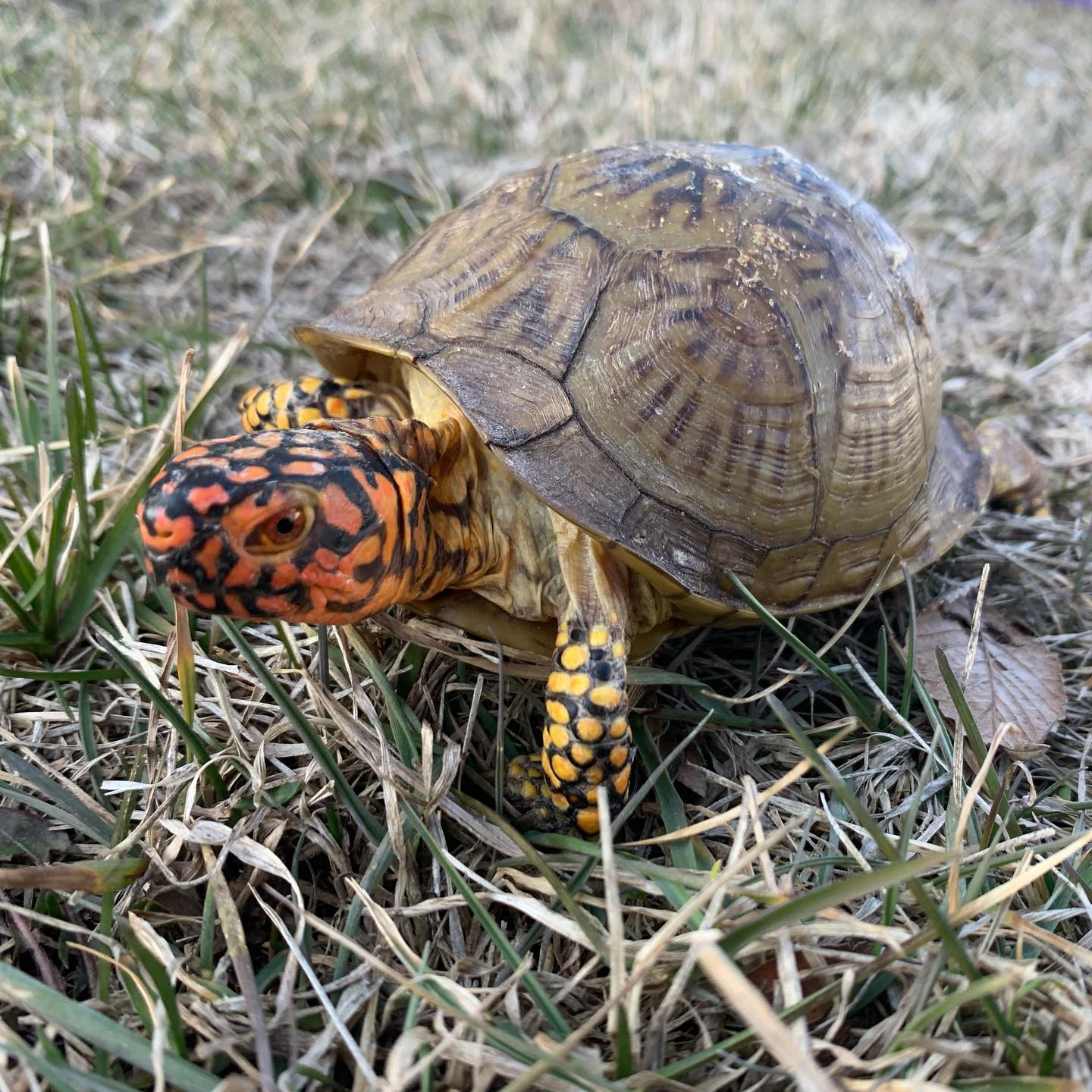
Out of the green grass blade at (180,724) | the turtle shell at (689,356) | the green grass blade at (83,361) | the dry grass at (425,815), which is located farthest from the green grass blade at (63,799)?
the turtle shell at (689,356)

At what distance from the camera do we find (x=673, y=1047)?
4.16ft

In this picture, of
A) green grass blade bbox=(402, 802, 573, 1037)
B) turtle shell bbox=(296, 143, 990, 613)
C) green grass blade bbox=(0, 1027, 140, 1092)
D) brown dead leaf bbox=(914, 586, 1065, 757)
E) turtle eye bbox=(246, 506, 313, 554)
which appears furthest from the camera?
brown dead leaf bbox=(914, 586, 1065, 757)

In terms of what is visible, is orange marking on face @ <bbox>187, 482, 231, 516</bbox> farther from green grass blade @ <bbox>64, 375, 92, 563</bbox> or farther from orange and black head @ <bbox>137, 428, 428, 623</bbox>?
green grass blade @ <bbox>64, 375, 92, 563</bbox>

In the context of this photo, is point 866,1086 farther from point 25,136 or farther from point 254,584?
point 25,136

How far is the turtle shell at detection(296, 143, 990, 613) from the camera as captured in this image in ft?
5.38

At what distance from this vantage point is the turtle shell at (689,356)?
1641 millimetres

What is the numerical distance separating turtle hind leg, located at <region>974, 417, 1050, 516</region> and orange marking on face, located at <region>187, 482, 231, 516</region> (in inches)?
84.4

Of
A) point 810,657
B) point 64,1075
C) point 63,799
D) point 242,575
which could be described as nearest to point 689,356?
point 810,657

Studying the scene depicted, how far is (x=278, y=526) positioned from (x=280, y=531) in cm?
1

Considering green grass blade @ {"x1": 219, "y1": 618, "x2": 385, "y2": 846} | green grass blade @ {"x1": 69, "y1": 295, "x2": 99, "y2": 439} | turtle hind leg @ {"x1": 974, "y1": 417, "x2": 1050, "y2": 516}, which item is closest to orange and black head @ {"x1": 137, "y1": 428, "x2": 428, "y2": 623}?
green grass blade @ {"x1": 219, "y1": 618, "x2": 385, "y2": 846}

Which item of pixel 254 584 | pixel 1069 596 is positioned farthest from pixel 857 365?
pixel 254 584

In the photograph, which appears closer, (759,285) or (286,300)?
(759,285)

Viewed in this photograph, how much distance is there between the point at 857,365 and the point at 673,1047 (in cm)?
144

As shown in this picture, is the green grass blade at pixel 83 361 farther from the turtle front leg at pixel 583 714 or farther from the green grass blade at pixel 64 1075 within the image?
the green grass blade at pixel 64 1075
